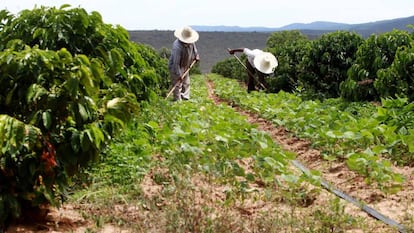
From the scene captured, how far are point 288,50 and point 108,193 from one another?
1257 centimetres

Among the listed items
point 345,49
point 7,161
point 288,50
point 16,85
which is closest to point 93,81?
point 16,85

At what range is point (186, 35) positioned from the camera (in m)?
12.0

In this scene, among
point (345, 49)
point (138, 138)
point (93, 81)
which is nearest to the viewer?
point (93, 81)

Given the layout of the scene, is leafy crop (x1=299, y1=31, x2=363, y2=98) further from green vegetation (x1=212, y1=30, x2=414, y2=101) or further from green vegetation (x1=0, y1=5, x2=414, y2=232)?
green vegetation (x1=0, y1=5, x2=414, y2=232)

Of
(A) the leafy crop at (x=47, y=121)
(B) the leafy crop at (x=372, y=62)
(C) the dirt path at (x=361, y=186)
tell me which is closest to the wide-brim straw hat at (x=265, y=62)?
(B) the leafy crop at (x=372, y=62)

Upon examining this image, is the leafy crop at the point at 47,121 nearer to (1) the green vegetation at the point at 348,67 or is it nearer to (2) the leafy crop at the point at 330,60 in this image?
(1) the green vegetation at the point at 348,67

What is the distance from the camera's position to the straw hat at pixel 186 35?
39.0ft

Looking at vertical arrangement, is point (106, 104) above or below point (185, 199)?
above

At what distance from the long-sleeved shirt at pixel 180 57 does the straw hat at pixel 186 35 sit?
0.21 meters

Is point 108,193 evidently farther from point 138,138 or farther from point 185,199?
point 138,138

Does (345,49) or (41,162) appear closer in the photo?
(41,162)

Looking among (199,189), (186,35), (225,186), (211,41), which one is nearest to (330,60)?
(186,35)

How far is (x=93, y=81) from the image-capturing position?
145 inches

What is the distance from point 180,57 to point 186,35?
498mm
